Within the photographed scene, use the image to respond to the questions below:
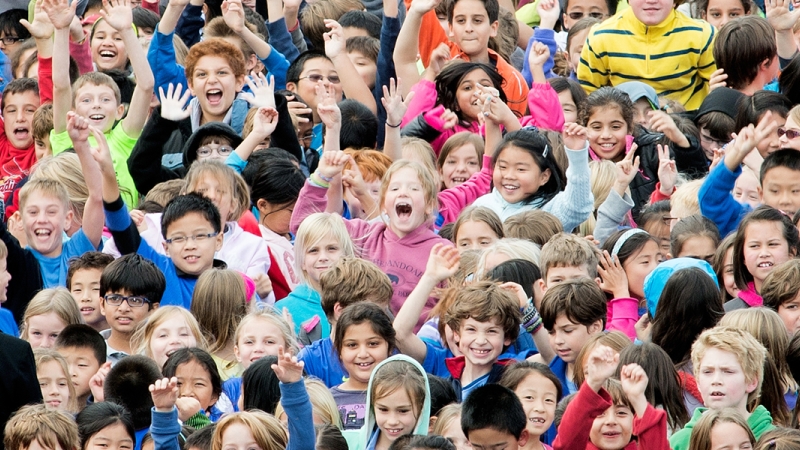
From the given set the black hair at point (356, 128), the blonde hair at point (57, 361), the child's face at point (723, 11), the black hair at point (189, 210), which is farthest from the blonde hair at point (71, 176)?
the child's face at point (723, 11)

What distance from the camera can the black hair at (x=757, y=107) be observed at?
10469mm

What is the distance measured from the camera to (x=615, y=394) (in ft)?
23.7

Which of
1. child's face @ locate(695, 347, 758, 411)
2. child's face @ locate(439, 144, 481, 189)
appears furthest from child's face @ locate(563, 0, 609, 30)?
child's face @ locate(695, 347, 758, 411)

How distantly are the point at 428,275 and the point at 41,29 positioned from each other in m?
4.50

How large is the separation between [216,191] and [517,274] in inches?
77.1

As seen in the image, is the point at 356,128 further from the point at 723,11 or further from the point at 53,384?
the point at 53,384

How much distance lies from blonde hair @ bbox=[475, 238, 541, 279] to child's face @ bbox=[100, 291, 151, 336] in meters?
1.72

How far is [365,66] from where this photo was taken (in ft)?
40.1

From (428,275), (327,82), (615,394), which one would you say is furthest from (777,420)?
(327,82)

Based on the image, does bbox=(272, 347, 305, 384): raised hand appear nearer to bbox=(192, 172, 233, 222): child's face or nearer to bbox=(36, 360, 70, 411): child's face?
bbox=(36, 360, 70, 411): child's face

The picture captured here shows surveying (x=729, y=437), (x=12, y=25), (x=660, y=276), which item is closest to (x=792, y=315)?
(x=660, y=276)

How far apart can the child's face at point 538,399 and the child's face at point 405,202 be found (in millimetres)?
1950

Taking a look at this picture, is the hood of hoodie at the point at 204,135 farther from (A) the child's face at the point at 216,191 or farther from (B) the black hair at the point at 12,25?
(B) the black hair at the point at 12,25

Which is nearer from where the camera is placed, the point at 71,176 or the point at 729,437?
the point at 729,437
